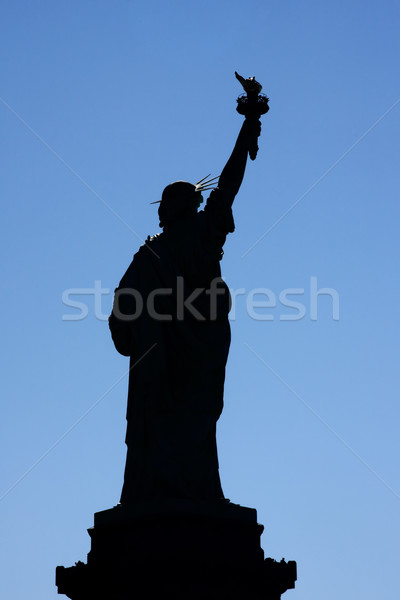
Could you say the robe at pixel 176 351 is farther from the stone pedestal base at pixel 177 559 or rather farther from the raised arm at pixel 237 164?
the stone pedestal base at pixel 177 559

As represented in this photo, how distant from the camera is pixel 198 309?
69.8 ft

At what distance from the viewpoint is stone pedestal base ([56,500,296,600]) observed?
1925 centimetres

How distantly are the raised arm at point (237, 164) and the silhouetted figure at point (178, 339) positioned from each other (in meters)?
0.01

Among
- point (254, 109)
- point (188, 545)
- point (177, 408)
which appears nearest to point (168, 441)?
point (177, 408)

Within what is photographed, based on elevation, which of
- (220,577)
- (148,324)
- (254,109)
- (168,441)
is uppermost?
(254,109)

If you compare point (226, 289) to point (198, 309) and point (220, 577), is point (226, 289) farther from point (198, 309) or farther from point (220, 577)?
point (220, 577)

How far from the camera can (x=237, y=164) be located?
2177 cm

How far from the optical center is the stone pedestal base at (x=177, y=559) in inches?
758

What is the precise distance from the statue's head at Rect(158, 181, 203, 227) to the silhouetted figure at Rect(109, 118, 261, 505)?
0.05 ft

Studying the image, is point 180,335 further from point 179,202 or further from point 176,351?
point 179,202

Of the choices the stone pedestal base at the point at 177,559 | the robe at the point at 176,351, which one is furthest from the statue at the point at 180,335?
the stone pedestal base at the point at 177,559

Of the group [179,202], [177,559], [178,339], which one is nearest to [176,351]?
[178,339]

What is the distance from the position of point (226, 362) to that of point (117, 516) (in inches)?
111

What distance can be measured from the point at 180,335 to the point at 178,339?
0.07 meters
